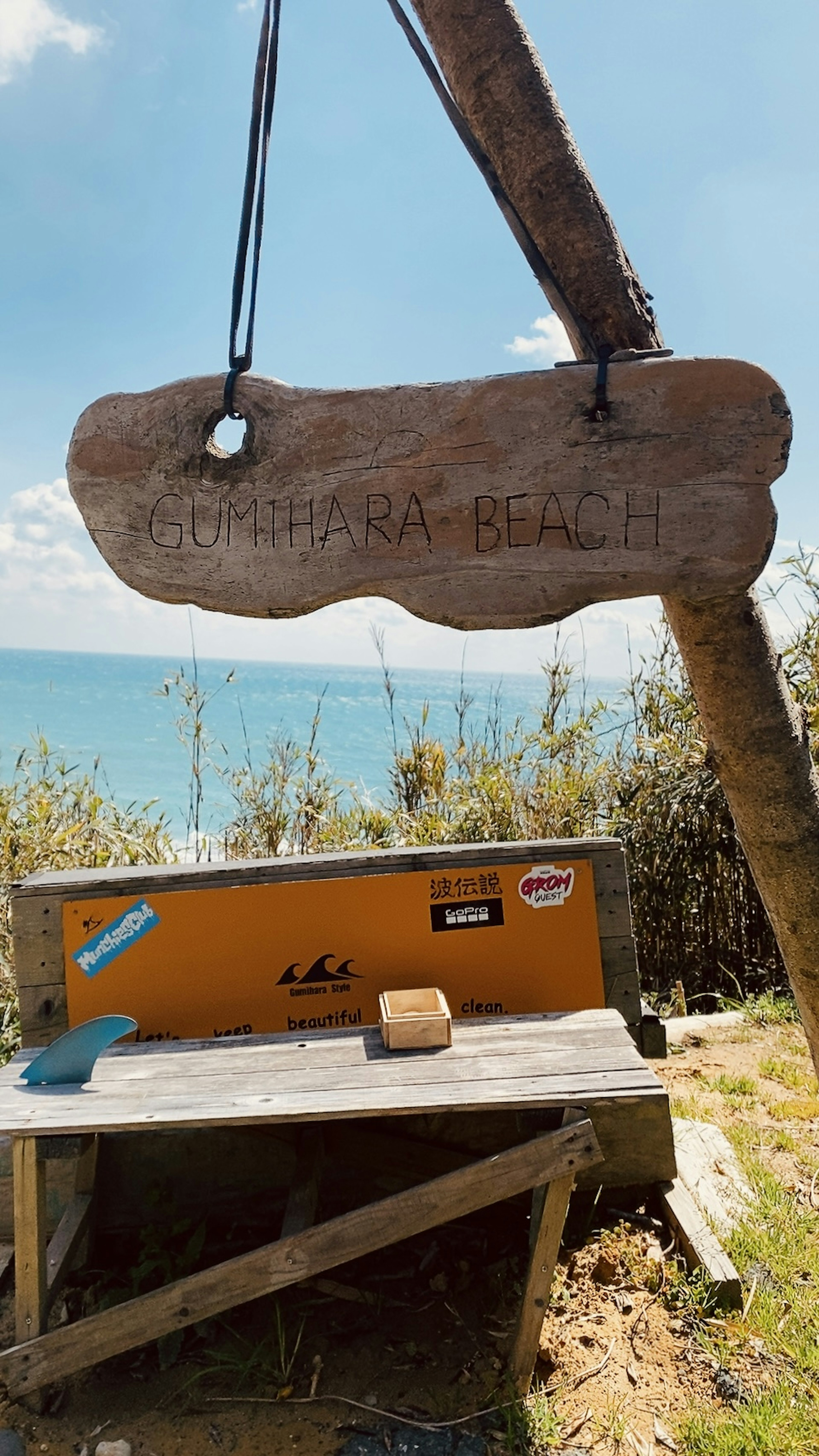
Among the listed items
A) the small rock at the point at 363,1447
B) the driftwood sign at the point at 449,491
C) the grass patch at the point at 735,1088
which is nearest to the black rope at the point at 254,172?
the driftwood sign at the point at 449,491

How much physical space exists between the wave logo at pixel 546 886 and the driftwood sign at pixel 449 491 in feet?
3.20

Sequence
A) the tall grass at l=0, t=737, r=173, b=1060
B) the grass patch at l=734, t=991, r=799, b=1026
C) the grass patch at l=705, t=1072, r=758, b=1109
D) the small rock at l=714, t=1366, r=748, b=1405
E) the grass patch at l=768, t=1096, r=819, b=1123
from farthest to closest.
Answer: the grass patch at l=734, t=991, r=799, b=1026 < the tall grass at l=0, t=737, r=173, b=1060 < the grass patch at l=705, t=1072, r=758, b=1109 < the grass patch at l=768, t=1096, r=819, b=1123 < the small rock at l=714, t=1366, r=748, b=1405

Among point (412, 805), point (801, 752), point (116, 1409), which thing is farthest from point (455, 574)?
point (412, 805)

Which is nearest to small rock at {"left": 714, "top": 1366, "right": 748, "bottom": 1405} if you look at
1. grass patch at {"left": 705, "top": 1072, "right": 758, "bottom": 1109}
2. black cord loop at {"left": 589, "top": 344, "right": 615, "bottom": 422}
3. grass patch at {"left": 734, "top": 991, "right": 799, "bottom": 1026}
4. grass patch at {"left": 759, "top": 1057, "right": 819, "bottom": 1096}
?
grass patch at {"left": 705, "top": 1072, "right": 758, "bottom": 1109}

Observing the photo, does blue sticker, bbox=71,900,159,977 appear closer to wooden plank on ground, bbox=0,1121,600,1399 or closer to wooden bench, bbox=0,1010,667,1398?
wooden bench, bbox=0,1010,667,1398

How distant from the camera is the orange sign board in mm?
2268

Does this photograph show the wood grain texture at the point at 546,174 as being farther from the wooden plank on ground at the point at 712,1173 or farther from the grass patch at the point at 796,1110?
the grass patch at the point at 796,1110

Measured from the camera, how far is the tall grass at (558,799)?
4172 millimetres

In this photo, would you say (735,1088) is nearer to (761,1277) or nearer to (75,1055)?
(761,1277)

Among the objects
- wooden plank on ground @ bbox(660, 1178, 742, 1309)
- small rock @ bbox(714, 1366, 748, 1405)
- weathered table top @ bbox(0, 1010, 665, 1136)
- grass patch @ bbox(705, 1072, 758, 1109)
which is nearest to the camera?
weathered table top @ bbox(0, 1010, 665, 1136)

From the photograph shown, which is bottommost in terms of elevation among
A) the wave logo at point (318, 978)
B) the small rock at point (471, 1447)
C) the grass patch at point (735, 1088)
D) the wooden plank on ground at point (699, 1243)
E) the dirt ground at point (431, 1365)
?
the small rock at point (471, 1447)

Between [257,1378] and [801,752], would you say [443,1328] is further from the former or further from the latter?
[801,752]

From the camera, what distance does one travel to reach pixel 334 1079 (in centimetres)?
183

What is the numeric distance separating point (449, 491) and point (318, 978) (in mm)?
1307
